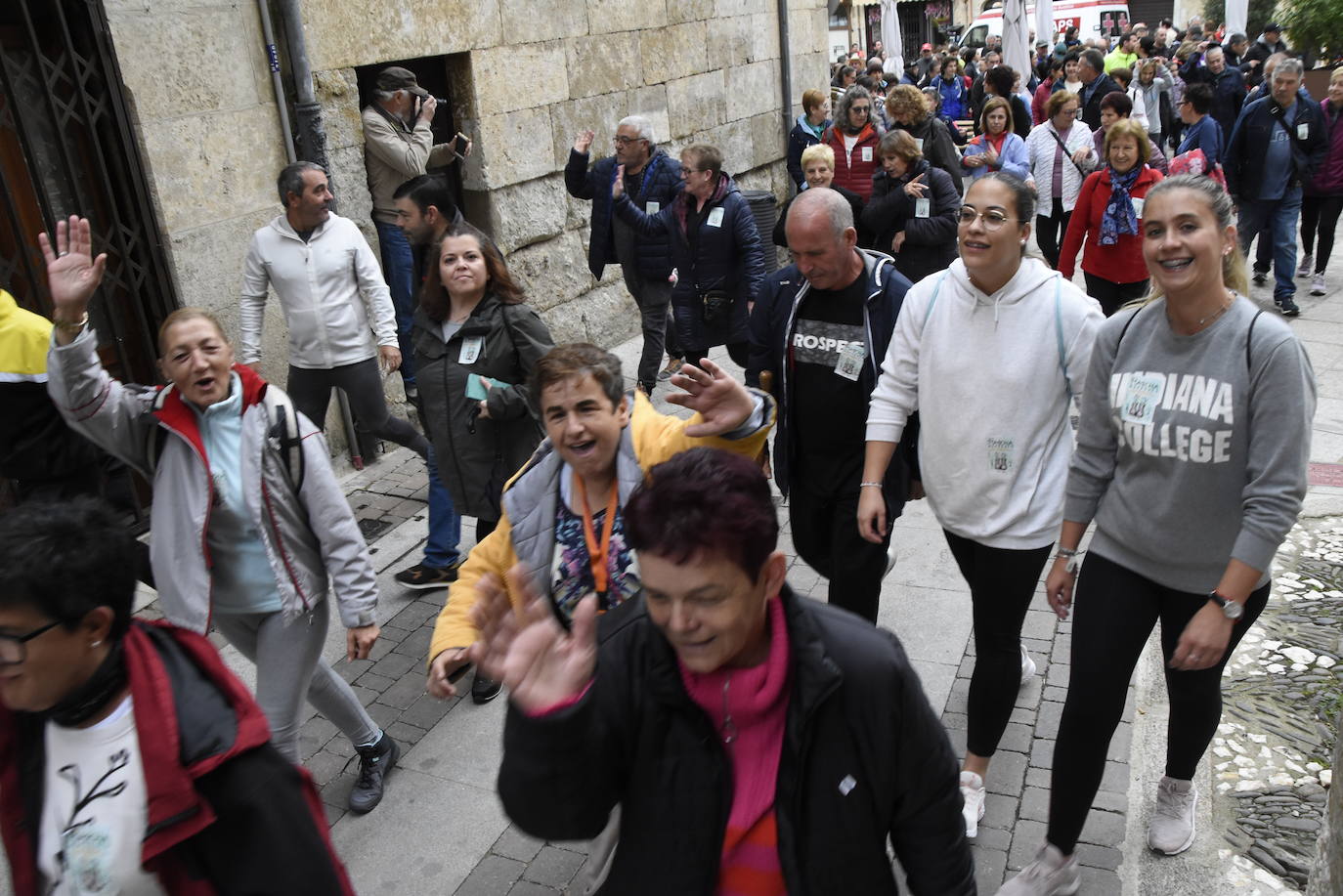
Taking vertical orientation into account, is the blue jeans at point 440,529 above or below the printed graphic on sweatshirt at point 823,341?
below

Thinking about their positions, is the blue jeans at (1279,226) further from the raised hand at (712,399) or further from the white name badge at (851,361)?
the raised hand at (712,399)

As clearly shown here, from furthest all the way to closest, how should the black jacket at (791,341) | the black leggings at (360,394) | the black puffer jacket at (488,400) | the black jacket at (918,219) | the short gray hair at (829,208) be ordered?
the black jacket at (918,219) < the black leggings at (360,394) < the black puffer jacket at (488,400) < the black jacket at (791,341) < the short gray hair at (829,208)

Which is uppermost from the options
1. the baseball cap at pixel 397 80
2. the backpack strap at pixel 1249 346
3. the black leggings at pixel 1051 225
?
the baseball cap at pixel 397 80

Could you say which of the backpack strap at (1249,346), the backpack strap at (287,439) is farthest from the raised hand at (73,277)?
the backpack strap at (1249,346)

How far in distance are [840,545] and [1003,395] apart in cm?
88

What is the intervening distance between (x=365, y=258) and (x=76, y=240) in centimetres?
230

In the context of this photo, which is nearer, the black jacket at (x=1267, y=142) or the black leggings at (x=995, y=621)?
the black leggings at (x=995, y=621)

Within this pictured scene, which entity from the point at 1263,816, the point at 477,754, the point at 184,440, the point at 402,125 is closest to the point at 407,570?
the point at 477,754

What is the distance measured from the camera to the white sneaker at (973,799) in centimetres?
357

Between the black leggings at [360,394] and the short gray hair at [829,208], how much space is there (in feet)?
8.93

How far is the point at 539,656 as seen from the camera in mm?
1749

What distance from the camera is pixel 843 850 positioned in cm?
189

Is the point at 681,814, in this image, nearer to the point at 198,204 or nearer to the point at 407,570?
the point at 407,570

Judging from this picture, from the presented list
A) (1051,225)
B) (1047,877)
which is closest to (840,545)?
(1047,877)
